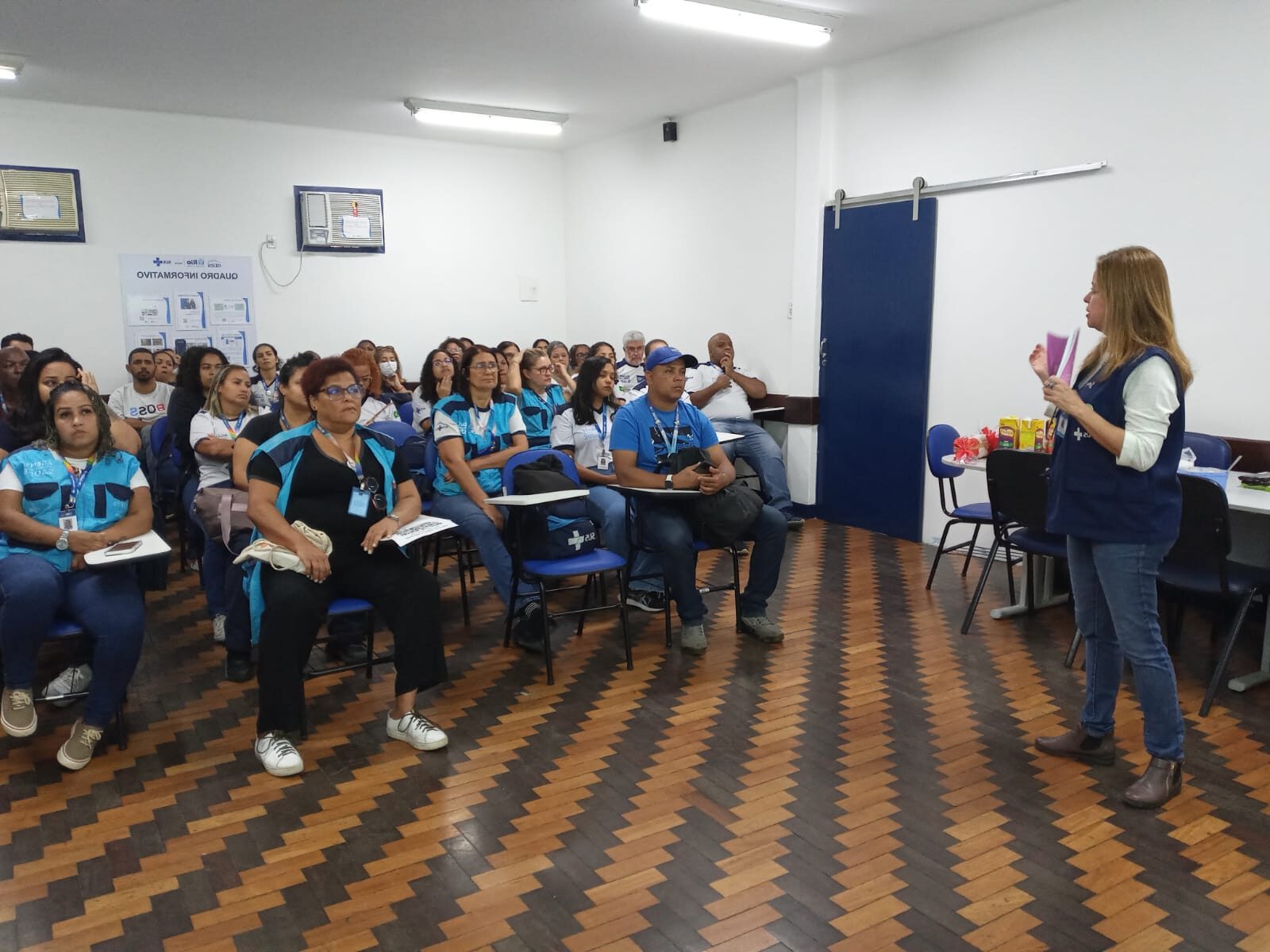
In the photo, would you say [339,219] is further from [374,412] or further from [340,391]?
[340,391]

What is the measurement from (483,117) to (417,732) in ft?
21.1

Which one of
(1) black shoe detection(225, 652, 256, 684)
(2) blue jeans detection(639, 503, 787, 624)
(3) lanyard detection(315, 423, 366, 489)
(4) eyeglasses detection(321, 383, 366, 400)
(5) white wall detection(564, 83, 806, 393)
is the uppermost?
(5) white wall detection(564, 83, 806, 393)

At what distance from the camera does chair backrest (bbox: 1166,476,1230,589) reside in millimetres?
3500

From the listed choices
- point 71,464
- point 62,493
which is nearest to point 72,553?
A: point 62,493

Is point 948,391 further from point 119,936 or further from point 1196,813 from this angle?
point 119,936

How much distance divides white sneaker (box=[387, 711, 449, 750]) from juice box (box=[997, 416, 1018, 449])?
10.8ft

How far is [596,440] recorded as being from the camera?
534cm

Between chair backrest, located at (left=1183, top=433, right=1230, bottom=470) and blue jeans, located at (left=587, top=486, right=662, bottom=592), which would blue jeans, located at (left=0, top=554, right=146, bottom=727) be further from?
chair backrest, located at (left=1183, top=433, right=1230, bottom=470)

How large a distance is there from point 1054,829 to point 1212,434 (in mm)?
3119

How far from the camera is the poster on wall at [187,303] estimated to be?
832 centimetres

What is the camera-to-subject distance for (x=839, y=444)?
24.3 feet

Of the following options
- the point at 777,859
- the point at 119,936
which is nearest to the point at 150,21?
the point at 119,936

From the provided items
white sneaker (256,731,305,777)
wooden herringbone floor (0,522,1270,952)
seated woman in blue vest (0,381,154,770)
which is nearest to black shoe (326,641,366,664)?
wooden herringbone floor (0,522,1270,952)

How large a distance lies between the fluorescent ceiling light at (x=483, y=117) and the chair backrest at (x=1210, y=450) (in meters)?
5.91
